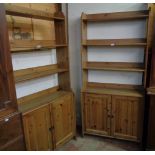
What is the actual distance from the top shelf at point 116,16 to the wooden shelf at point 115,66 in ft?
2.20

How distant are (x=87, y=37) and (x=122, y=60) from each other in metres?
0.67

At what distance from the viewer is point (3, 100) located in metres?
1.62

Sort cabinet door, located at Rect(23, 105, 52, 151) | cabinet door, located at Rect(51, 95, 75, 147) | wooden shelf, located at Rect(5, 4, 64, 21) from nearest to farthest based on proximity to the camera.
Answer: wooden shelf, located at Rect(5, 4, 64, 21) < cabinet door, located at Rect(23, 105, 52, 151) < cabinet door, located at Rect(51, 95, 75, 147)

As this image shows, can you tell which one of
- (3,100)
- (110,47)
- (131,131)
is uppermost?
(110,47)

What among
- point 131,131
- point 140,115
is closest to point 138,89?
point 140,115

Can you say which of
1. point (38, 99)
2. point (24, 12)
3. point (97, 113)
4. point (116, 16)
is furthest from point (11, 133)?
point (116, 16)

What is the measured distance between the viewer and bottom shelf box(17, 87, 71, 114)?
2.20 meters

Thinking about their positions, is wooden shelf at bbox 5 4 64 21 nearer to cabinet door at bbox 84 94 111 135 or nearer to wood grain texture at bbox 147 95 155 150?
cabinet door at bbox 84 94 111 135

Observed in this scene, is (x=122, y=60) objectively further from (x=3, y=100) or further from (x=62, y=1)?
(x=3, y=100)

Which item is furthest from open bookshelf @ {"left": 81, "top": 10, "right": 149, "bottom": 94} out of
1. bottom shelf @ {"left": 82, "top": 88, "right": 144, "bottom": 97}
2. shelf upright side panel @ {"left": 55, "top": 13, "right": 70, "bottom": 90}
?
shelf upright side panel @ {"left": 55, "top": 13, "right": 70, "bottom": 90}

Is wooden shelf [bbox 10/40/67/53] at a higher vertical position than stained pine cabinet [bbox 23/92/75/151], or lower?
higher

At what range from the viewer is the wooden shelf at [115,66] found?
8.55ft

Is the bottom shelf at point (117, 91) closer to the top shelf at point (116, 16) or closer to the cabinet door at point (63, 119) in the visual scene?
the cabinet door at point (63, 119)

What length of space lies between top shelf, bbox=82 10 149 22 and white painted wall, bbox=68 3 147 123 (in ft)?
0.40
